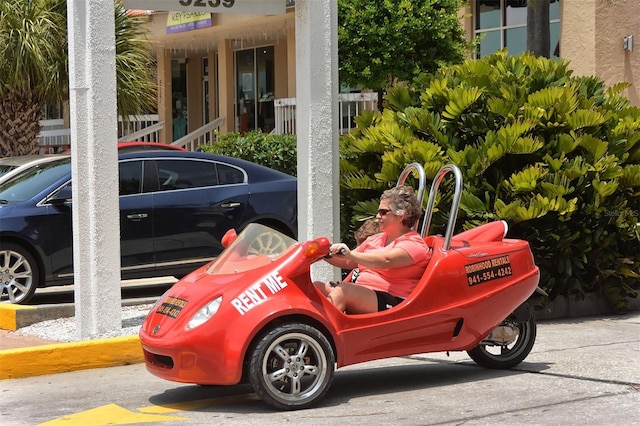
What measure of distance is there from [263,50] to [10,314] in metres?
19.2

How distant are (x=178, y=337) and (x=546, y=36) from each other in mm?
11986

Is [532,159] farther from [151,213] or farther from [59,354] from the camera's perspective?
[59,354]

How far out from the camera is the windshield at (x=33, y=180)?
35.3ft

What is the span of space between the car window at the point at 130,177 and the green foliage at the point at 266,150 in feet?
22.5

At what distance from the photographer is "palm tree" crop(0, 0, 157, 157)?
1742 cm

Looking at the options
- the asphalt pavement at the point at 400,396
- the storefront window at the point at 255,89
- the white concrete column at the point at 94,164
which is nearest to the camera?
the asphalt pavement at the point at 400,396

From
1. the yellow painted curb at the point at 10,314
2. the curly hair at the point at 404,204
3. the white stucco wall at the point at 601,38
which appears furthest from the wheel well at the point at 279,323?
the white stucco wall at the point at 601,38

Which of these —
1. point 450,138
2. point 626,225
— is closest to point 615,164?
point 626,225

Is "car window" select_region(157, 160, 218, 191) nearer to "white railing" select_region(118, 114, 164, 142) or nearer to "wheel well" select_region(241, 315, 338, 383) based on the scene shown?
"wheel well" select_region(241, 315, 338, 383)

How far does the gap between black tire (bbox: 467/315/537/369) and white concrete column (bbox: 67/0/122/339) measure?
9.84 ft

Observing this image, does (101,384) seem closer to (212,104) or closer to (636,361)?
(636,361)

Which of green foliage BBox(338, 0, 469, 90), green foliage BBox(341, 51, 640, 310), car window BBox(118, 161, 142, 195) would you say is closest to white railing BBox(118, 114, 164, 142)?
green foliage BBox(338, 0, 469, 90)

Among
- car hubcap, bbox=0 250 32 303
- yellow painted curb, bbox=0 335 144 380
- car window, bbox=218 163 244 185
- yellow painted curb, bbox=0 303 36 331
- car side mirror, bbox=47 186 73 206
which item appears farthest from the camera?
car window, bbox=218 163 244 185

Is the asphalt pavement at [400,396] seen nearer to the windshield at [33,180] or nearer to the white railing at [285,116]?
the windshield at [33,180]
